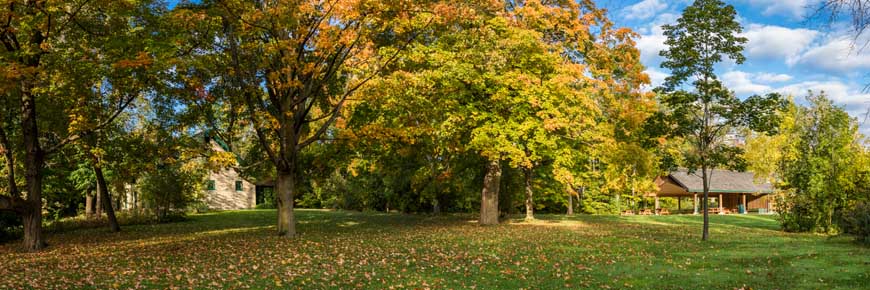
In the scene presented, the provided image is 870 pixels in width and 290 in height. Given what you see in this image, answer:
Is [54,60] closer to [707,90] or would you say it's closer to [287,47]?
[287,47]

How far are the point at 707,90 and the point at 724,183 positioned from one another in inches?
1471

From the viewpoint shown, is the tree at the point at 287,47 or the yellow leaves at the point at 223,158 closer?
the tree at the point at 287,47

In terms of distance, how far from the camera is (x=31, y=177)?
16406mm

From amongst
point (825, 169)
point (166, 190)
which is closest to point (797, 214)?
point (825, 169)

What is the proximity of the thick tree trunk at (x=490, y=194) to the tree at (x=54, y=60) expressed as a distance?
15076mm

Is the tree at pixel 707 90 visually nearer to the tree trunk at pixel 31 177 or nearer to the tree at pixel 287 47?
the tree at pixel 287 47

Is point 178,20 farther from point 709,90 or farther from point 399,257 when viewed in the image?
point 709,90

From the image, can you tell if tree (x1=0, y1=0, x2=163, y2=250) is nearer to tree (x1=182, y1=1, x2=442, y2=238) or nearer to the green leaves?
tree (x1=182, y1=1, x2=442, y2=238)

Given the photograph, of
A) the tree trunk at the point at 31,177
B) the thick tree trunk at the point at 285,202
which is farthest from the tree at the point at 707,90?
the tree trunk at the point at 31,177

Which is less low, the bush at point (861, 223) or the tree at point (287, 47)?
the tree at point (287, 47)

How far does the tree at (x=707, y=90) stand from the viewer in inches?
672

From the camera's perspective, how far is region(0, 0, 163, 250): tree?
1476cm

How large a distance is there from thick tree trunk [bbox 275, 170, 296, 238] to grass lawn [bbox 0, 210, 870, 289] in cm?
73

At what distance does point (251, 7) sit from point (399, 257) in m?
8.64
